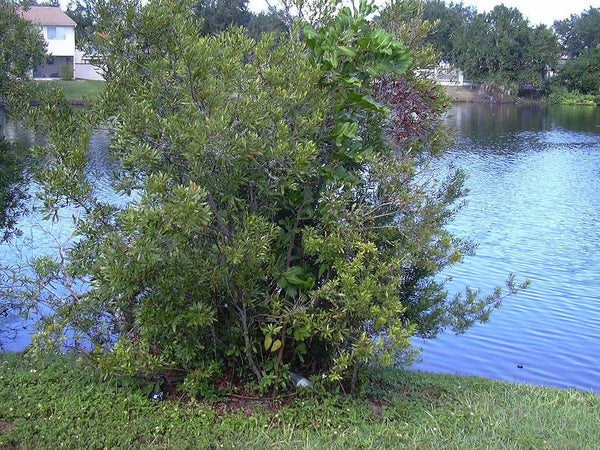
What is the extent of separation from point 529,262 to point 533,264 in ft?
0.42

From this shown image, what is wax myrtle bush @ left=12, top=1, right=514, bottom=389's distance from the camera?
15.4ft

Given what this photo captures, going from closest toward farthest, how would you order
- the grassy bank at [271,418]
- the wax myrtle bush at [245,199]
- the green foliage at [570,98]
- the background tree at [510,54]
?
the wax myrtle bush at [245,199]
the grassy bank at [271,418]
the background tree at [510,54]
the green foliage at [570,98]

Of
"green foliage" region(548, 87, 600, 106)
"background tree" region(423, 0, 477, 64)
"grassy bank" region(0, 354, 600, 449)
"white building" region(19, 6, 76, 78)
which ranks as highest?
"background tree" region(423, 0, 477, 64)

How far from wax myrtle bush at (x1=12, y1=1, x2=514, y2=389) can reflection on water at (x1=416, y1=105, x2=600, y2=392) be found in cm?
130

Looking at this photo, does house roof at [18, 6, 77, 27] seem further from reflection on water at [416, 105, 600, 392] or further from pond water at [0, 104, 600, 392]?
reflection on water at [416, 105, 600, 392]

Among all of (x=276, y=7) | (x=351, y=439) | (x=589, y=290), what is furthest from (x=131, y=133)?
(x=589, y=290)

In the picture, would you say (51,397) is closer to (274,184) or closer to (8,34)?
(274,184)

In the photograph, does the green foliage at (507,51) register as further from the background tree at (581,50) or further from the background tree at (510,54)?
the background tree at (581,50)

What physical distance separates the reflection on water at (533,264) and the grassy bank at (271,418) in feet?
8.58

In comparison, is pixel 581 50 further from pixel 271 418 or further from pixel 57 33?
pixel 271 418

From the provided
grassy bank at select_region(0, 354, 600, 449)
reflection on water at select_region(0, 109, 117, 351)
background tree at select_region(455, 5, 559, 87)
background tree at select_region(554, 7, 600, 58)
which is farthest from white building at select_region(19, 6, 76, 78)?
background tree at select_region(554, 7, 600, 58)

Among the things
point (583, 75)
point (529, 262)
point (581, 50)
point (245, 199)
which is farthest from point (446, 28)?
point (245, 199)

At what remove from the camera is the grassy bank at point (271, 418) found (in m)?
4.91

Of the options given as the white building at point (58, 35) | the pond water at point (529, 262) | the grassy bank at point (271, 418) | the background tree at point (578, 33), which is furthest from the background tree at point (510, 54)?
the grassy bank at point (271, 418)
